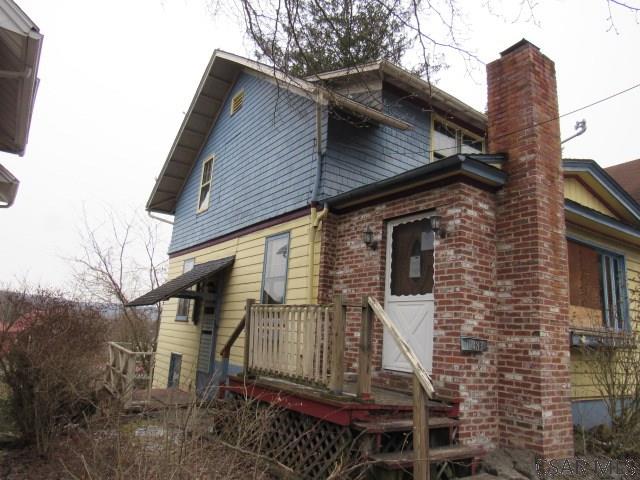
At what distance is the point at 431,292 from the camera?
613 cm

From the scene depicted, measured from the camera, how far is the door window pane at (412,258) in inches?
247

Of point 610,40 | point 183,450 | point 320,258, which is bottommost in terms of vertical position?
point 183,450

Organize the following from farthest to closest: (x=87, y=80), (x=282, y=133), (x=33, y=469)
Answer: (x=282, y=133) → (x=87, y=80) → (x=33, y=469)

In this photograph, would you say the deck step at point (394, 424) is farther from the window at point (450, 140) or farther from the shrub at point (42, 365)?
the window at point (450, 140)

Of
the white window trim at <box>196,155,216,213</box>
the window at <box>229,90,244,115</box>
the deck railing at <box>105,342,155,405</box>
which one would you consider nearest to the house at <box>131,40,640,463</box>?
the window at <box>229,90,244,115</box>

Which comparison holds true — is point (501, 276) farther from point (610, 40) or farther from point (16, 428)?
point (16, 428)

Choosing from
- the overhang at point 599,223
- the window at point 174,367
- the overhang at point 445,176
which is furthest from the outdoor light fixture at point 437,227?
the window at point 174,367

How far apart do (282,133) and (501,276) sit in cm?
549

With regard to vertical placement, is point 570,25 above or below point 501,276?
above

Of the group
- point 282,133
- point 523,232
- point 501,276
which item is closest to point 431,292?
point 501,276

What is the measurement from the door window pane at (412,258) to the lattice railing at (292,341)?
164 centimetres

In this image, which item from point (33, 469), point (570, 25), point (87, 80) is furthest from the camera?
point (87, 80)

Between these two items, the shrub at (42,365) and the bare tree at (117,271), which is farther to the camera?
the bare tree at (117,271)

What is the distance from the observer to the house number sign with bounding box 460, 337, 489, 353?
5316 millimetres
